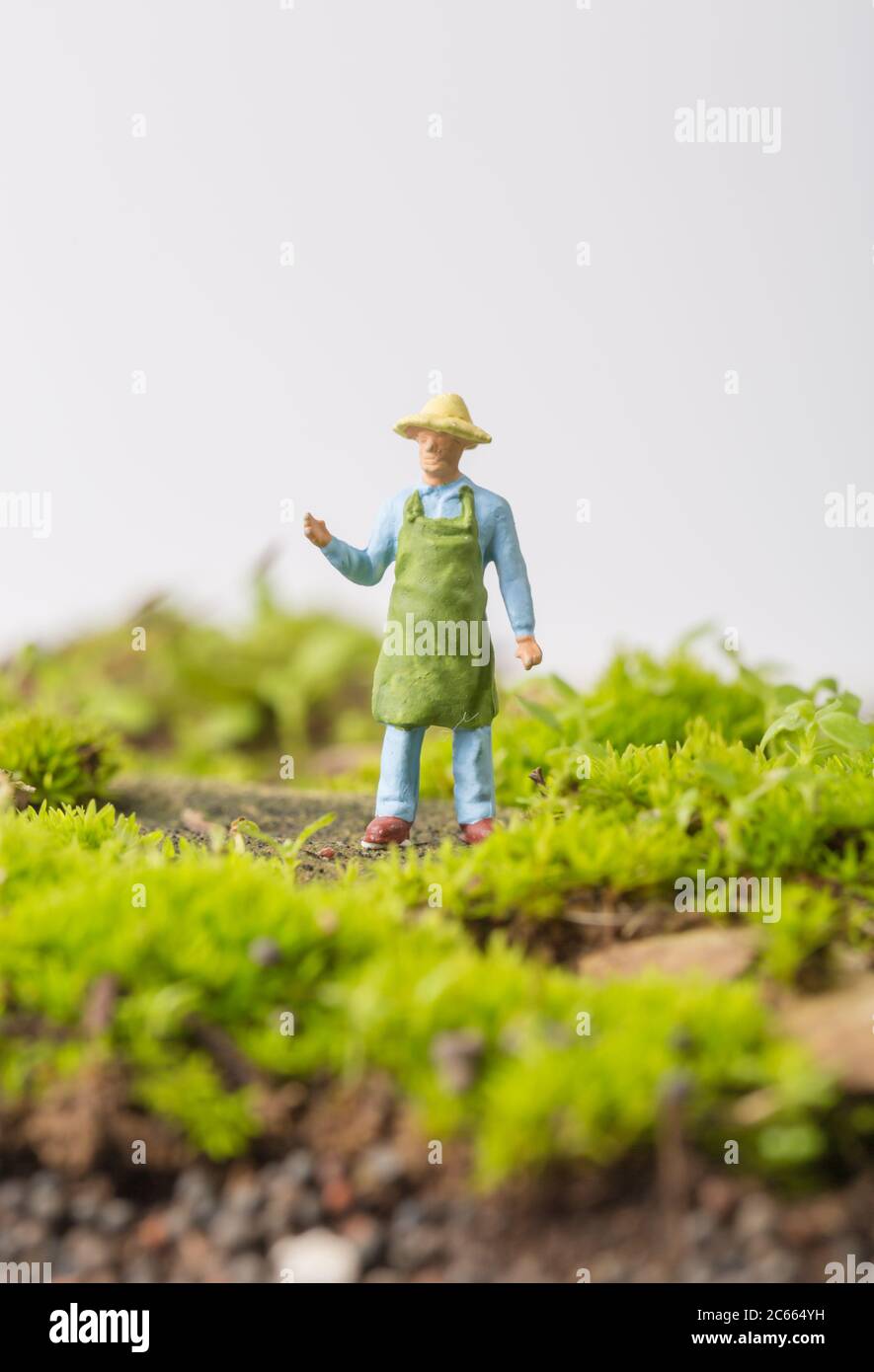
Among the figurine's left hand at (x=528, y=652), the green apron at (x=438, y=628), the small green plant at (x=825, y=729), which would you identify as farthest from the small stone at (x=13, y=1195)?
the small green plant at (x=825, y=729)

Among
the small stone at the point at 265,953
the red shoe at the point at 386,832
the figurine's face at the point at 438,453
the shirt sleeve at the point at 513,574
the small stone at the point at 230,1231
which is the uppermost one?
the figurine's face at the point at 438,453

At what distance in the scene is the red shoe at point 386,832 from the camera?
302 cm

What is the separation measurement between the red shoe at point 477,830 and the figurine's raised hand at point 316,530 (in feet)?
2.44

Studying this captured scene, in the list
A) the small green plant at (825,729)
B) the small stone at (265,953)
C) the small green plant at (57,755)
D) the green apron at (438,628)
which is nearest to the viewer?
the small stone at (265,953)

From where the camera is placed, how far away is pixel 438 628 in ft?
9.77

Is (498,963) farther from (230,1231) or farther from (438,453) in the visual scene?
(438,453)

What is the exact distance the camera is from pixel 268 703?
6.16 metres

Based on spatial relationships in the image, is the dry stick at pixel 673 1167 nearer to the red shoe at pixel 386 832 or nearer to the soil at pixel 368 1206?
the soil at pixel 368 1206

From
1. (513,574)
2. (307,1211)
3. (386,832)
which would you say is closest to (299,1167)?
(307,1211)

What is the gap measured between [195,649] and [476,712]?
Result: 3.52m

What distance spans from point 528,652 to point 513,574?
0.20 metres

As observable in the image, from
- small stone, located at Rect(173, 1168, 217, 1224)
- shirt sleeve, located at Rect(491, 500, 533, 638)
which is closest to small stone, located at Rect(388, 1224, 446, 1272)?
small stone, located at Rect(173, 1168, 217, 1224)

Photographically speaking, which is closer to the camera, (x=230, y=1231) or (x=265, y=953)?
(x=230, y=1231)

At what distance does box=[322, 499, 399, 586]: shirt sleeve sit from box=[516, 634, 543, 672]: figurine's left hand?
38 cm
